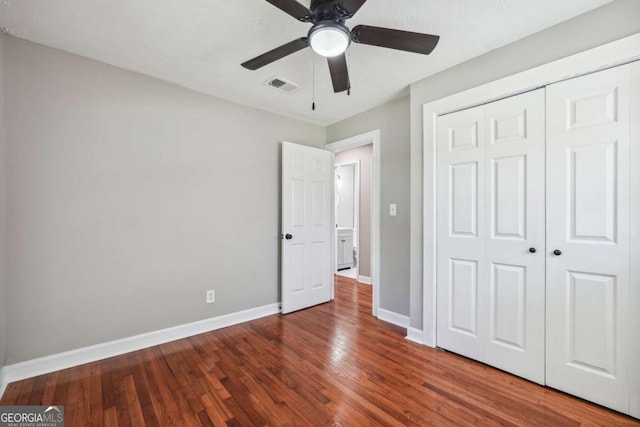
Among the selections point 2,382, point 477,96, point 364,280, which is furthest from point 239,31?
point 364,280

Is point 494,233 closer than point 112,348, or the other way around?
point 494,233

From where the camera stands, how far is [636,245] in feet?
5.35

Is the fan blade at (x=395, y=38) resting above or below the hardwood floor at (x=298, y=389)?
above

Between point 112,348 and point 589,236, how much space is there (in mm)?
3690

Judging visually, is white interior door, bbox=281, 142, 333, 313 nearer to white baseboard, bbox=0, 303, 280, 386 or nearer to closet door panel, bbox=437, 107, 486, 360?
white baseboard, bbox=0, 303, 280, 386

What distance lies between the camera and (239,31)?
1.93 meters

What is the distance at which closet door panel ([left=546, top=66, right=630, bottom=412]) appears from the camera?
168cm

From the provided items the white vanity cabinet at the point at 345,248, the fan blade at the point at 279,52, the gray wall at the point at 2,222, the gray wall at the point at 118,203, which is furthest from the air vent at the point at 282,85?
the white vanity cabinet at the point at 345,248

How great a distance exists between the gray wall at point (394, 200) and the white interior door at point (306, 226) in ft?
2.80

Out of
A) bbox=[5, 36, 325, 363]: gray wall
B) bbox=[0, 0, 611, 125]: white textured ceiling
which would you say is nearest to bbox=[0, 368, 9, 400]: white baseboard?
bbox=[5, 36, 325, 363]: gray wall

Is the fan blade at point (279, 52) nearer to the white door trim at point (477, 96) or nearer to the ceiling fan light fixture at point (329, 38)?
the ceiling fan light fixture at point (329, 38)

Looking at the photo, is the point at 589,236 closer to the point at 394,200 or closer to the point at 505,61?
the point at 505,61

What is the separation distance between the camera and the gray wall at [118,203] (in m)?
2.05

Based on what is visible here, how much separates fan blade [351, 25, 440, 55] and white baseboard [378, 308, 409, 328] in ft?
8.27
